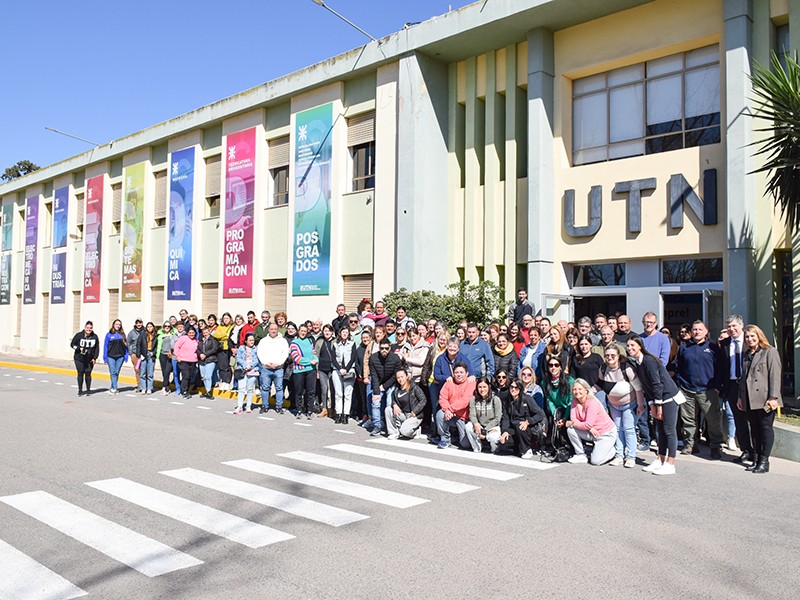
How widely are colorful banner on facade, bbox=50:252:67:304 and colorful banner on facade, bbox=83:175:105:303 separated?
7.85 feet

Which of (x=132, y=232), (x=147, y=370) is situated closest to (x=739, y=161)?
(x=147, y=370)

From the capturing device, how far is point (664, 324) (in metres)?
16.1

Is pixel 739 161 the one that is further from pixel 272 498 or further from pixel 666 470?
pixel 272 498

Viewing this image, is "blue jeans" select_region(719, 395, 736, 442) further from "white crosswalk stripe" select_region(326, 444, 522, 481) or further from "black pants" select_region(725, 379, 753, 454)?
"white crosswalk stripe" select_region(326, 444, 522, 481)

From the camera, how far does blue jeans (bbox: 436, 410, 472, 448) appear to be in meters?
10.4

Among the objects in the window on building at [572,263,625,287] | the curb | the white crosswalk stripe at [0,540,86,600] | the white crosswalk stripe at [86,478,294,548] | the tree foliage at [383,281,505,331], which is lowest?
the curb

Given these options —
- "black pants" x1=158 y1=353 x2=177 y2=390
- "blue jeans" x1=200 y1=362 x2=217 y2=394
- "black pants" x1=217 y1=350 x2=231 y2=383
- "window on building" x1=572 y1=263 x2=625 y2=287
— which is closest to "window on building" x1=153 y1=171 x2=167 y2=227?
"black pants" x1=158 y1=353 x2=177 y2=390

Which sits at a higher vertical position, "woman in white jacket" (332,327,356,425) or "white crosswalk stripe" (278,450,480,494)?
"woman in white jacket" (332,327,356,425)

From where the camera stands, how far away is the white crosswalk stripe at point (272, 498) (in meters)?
6.59

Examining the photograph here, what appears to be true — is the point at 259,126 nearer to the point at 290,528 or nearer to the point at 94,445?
the point at 94,445

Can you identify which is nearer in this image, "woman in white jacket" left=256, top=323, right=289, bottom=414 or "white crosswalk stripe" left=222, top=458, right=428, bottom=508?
"white crosswalk stripe" left=222, top=458, right=428, bottom=508

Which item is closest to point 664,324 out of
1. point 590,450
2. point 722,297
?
point 722,297

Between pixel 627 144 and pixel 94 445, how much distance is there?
13.0m

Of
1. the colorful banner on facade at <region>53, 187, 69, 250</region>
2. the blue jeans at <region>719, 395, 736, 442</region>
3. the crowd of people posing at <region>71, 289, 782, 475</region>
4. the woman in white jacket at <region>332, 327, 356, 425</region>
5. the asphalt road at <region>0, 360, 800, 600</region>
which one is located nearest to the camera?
the asphalt road at <region>0, 360, 800, 600</region>
